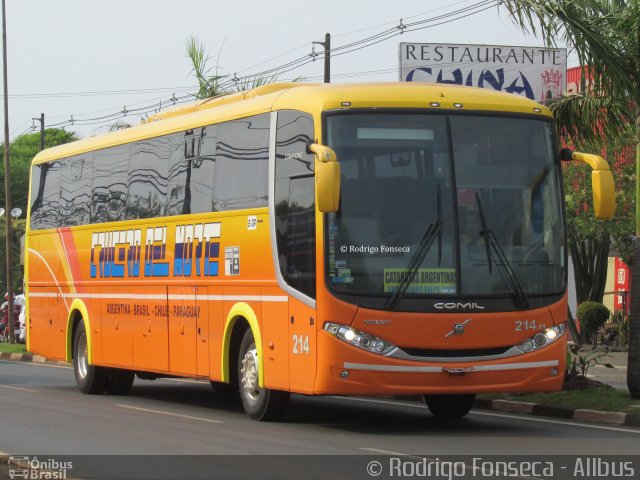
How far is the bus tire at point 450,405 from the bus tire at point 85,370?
648 cm

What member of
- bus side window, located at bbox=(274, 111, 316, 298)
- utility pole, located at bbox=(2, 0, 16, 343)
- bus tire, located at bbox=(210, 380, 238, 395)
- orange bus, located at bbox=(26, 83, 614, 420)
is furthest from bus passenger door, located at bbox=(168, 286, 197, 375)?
utility pole, located at bbox=(2, 0, 16, 343)

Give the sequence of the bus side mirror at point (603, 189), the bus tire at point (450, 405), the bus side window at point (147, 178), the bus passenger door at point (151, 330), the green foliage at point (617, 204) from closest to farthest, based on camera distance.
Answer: the bus side mirror at point (603, 189) → the bus tire at point (450, 405) → the bus passenger door at point (151, 330) → the bus side window at point (147, 178) → the green foliage at point (617, 204)

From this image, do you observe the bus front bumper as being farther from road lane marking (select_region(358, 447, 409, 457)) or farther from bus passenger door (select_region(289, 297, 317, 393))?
road lane marking (select_region(358, 447, 409, 457))

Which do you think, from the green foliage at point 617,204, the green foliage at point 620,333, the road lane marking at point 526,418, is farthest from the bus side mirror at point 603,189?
the green foliage at point 620,333

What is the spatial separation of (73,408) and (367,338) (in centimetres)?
534

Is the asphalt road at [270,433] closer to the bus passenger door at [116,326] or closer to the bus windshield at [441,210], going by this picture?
the bus passenger door at [116,326]

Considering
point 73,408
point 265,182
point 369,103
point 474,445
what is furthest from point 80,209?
point 474,445

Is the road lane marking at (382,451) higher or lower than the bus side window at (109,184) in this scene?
lower

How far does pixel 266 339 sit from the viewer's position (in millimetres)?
16062

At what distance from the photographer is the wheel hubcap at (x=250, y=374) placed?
1642 centimetres

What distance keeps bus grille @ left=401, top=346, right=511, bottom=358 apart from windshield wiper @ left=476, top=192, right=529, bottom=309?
1.68 ft

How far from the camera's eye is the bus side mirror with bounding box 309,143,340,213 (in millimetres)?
14258

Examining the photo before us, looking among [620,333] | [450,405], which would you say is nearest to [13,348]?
[620,333]

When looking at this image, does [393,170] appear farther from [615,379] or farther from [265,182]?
[615,379]
